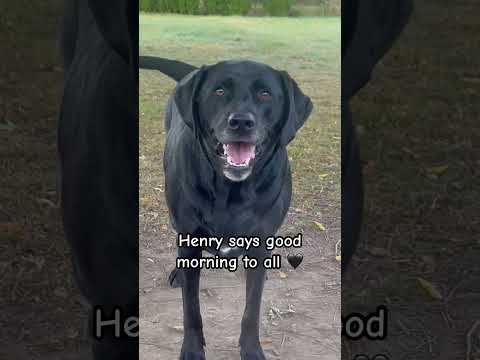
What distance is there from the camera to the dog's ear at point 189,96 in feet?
6.04

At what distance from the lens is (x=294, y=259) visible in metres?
1.96

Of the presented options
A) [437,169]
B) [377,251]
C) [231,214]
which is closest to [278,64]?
[231,214]

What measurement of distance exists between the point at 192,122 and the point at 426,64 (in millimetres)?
3605

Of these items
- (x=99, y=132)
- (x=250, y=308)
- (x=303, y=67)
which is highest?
(x=303, y=67)

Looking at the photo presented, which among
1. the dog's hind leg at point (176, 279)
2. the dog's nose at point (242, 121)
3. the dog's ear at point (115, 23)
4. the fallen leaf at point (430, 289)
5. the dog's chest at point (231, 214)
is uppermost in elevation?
the dog's ear at point (115, 23)

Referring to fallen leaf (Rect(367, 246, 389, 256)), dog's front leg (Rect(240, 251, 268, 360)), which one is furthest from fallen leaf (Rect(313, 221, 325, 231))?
fallen leaf (Rect(367, 246, 389, 256))

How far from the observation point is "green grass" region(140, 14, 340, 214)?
1845 mm

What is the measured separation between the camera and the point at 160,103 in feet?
6.18

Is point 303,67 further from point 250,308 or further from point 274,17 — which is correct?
point 250,308

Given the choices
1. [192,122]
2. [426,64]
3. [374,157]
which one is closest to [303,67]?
[192,122]

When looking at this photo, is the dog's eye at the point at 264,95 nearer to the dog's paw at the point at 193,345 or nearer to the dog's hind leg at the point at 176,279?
the dog's hind leg at the point at 176,279

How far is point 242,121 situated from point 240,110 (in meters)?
0.02

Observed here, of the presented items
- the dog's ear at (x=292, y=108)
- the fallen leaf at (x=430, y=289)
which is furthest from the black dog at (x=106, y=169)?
the fallen leaf at (x=430, y=289)

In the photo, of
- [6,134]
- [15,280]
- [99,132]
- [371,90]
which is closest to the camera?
[99,132]
